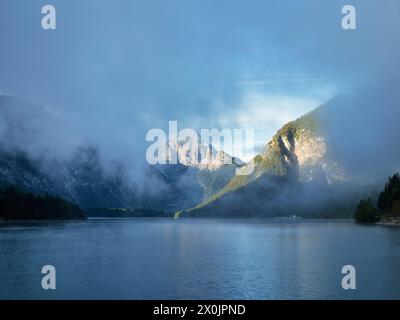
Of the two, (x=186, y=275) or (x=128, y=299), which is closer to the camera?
(x=128, y=299)

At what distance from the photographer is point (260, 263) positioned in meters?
101

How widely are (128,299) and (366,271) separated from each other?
45793 mm

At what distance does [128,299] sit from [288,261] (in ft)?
161
